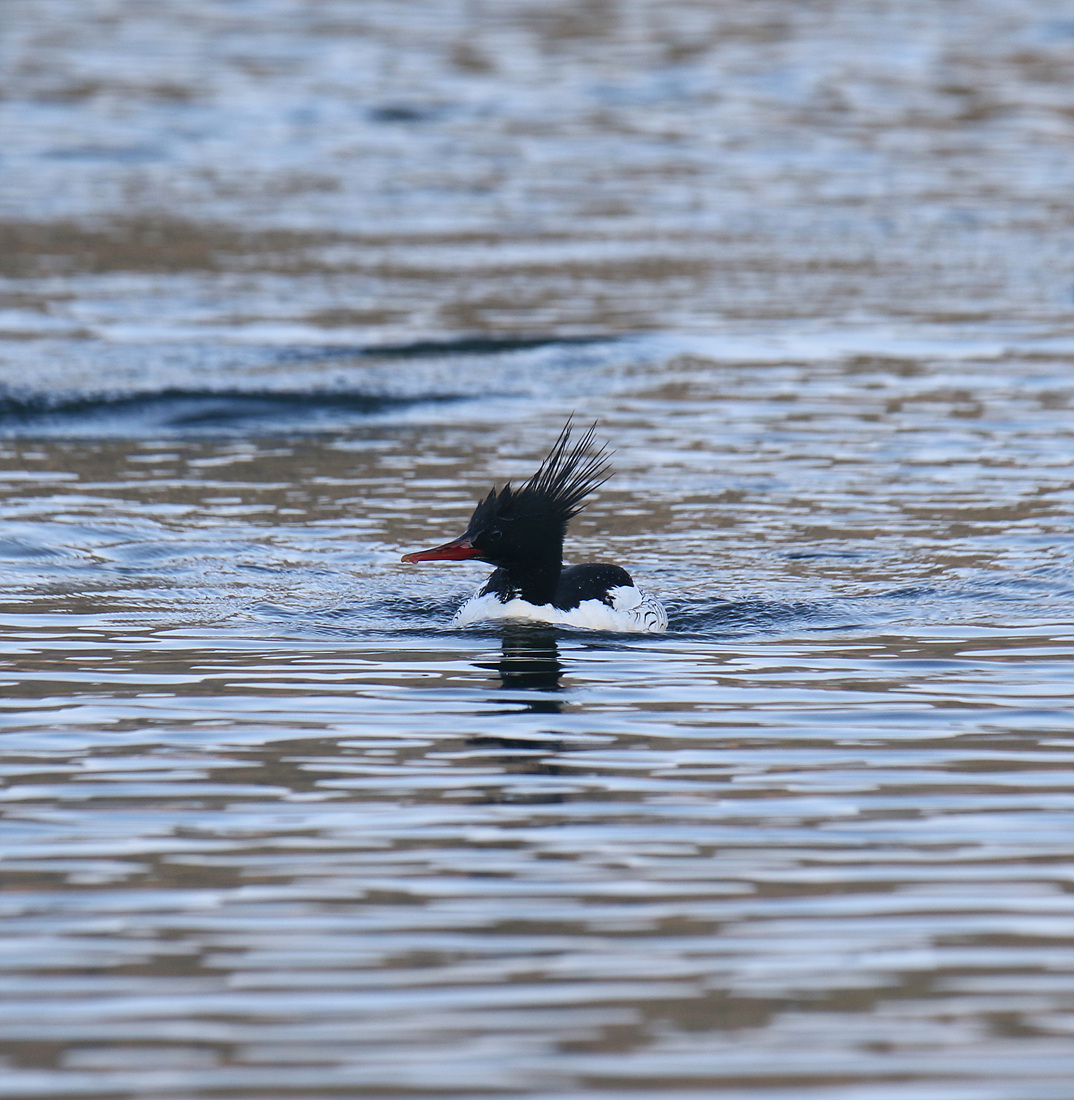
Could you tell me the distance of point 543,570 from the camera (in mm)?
10539

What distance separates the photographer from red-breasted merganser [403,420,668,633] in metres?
10.3

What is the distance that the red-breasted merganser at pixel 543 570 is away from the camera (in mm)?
10266

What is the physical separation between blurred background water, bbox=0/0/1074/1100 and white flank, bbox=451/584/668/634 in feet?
0.40

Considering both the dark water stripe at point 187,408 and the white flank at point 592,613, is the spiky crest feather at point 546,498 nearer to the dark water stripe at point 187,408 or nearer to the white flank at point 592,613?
the white flank at point 592,613

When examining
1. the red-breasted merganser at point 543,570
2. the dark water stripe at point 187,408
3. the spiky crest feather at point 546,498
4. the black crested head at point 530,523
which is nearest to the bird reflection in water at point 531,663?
the red-breasted merganser at point 543,570

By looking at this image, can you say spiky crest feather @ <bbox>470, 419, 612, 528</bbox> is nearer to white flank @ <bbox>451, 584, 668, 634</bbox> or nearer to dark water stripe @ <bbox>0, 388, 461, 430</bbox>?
white flank @ <bbox>451, 584, 668, 634</bbox>

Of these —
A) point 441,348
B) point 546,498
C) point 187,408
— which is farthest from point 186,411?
point 546,498

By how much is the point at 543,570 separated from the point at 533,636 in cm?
37

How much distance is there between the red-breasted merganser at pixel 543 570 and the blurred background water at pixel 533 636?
17cm

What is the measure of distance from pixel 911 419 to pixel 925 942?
398 inches

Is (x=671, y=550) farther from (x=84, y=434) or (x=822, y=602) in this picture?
(x=84, y=434)

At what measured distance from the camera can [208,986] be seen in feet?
17.8

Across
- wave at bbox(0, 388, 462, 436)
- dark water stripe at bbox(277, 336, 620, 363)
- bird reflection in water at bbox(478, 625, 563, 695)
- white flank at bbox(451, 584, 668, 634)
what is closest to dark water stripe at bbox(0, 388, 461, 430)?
wave at bbox(0, 388, 462, 436)

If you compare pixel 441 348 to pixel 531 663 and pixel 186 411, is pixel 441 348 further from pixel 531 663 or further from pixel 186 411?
pixel 531 663
